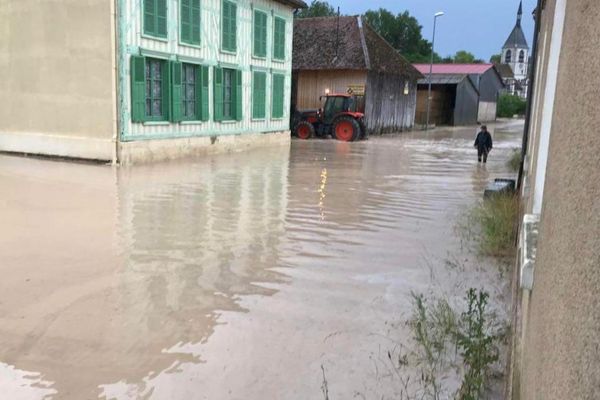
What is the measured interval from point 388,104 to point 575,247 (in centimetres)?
2848

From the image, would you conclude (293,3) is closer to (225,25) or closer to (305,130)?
(225,25)

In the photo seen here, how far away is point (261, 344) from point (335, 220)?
14.1ft

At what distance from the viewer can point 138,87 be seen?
44.9 ft

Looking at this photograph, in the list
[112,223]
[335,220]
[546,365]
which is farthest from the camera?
[335,220]

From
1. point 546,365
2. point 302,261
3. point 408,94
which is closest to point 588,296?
point 546,365

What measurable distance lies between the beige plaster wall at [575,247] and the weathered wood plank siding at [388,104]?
24.9 meters

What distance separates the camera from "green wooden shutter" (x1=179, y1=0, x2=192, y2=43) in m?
15.0

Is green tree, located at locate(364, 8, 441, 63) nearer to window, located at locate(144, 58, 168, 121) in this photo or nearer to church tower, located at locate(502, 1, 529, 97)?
church tower, located at locate(502, 1, 529, 97)

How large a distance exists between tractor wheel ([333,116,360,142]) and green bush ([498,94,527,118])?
121ft

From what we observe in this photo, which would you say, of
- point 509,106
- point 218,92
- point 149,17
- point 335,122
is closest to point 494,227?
Result: point 149,17

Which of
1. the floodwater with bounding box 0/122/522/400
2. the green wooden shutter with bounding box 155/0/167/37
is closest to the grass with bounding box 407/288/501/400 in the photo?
the floodwater with bounding box 0/122/522/400

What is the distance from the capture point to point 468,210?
9.43m

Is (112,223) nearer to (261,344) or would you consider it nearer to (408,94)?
(261,344)

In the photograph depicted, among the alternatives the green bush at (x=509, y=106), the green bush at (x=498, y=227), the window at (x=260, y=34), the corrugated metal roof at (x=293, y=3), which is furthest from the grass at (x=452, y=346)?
the green bush at (x=509, y=106)
